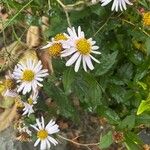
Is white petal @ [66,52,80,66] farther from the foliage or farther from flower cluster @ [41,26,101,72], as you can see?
the foliage

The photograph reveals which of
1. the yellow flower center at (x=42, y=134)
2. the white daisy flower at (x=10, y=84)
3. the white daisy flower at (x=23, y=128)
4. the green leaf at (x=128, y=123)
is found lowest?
the green leaf at (x=128, y=123)

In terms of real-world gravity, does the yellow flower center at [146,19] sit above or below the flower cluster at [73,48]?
above

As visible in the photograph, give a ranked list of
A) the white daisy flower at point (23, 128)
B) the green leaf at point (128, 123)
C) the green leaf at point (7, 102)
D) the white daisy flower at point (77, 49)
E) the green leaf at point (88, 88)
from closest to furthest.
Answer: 1. the white daisy flower at point (77, 49)
2. the green leaf at point (88, 88)
3. the green leaf at point (128, 123)
4. the white daisy flower at point (23, 128)
5. the green leaf at point (7, 102)

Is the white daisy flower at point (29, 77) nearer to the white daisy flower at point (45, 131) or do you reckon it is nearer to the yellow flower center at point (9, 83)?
the yellow flower center at point (9, 83)

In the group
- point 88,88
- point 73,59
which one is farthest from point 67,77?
point 88,88

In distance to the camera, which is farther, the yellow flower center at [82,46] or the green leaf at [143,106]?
the green leaf at [143,106]

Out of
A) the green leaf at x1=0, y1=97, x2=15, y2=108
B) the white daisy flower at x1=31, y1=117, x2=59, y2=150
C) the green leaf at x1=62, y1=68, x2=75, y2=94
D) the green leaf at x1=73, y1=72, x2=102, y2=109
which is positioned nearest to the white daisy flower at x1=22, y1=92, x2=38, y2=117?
the white daisy flower at x1=31, y1=117, x2=59, y2=150

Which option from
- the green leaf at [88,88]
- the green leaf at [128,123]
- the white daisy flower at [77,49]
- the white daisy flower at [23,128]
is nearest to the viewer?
the white daisy flower at [77,49]

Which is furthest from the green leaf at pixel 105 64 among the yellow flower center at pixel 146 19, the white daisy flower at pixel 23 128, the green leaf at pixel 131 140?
the white daisy flower at pixel 23 128

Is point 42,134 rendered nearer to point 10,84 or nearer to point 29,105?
point 29,105
